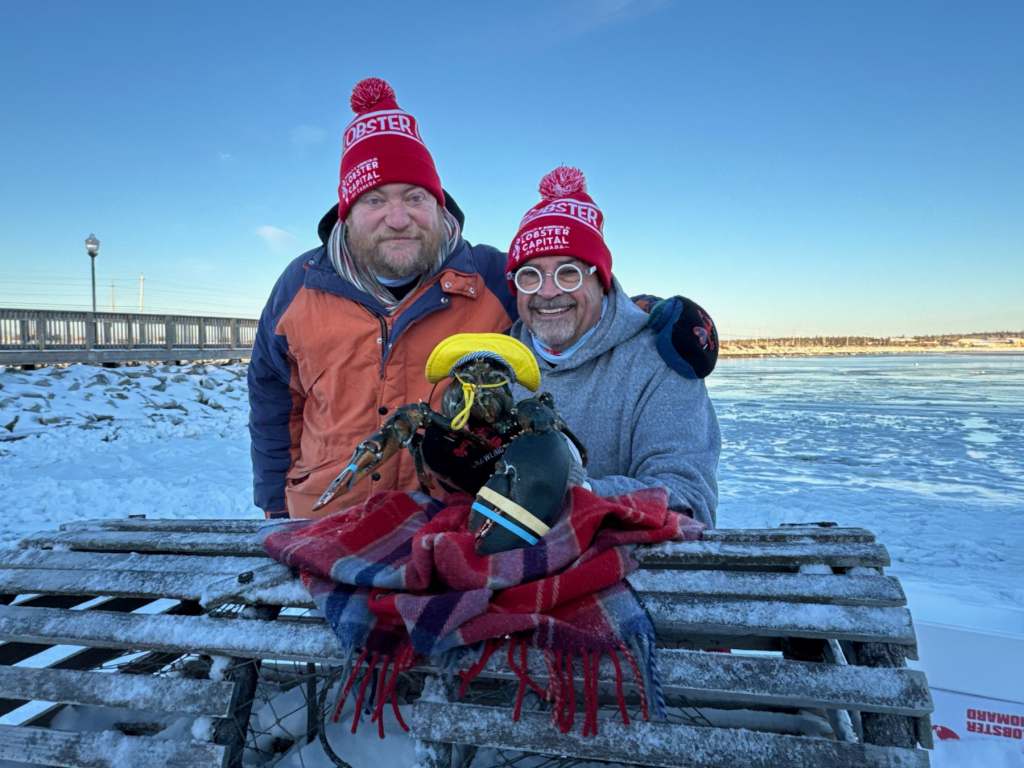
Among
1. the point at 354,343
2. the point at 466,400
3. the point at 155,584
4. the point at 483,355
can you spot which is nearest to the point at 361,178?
the point at 354,343

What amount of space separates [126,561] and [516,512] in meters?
1.30

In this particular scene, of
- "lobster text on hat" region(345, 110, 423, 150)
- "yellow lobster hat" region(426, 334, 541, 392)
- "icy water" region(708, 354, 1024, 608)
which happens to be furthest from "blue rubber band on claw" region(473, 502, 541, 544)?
"icy water" region(708, 354, 1024, 608)

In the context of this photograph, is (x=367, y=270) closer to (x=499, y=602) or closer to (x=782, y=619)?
(x=499, y=602)

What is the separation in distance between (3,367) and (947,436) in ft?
54.6

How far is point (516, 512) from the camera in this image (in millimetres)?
1627

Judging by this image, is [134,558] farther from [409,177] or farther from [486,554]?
[409,177]

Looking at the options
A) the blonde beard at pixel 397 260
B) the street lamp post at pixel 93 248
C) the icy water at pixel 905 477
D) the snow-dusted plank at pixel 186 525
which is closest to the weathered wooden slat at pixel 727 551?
the snow-dusted plank at pixel 186 525

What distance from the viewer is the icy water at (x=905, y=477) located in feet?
15.8

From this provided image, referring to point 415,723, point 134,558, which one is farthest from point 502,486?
point 134,558

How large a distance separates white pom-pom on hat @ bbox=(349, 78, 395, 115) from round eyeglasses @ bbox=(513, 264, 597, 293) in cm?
133

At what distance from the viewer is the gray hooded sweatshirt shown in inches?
93.4

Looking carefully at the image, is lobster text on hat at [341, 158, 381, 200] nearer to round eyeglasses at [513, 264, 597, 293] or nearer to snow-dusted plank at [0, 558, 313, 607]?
round eyeglasses at [513, 264, 597, 293]

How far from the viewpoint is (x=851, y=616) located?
1512 mm

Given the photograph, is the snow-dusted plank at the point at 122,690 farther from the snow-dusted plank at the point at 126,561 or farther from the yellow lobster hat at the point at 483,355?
the yellow lobster hat at the point at 483,355
